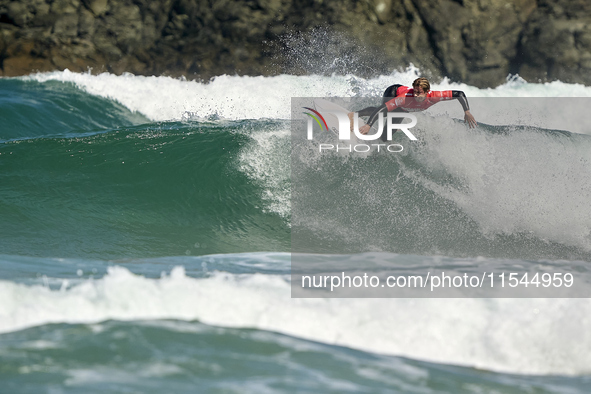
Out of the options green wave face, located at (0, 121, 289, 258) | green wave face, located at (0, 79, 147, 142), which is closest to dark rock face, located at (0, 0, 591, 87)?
green wave face, located at (0, 79, 147, 142)

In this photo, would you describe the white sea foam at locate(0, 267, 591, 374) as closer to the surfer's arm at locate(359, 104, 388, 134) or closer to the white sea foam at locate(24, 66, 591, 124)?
the surfer's arm at locate(359, 104, 388, 134)

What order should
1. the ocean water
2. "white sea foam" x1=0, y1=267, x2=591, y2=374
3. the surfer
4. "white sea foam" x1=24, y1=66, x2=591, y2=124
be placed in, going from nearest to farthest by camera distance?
the ocean water → "white sea foam" x1=0, y1=267, x2=591, y2=374 → the surfer → "white sea foam" x1=24, y1=66, x2=591, y2=124

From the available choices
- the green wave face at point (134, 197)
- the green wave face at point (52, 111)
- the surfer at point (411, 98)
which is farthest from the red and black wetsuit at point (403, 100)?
the green wave face at point (52, 111)

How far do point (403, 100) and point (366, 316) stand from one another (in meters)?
3.98

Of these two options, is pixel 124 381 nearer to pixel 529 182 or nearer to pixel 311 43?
pixel 529 182

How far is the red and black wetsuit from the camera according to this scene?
6.79 m

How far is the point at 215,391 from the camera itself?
2598mm

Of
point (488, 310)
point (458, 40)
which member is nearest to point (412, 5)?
point (458, 40)

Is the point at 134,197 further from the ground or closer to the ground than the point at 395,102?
closer to the ground

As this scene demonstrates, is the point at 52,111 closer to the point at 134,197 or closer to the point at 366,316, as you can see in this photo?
the point at 134,197

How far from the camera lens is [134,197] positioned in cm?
697

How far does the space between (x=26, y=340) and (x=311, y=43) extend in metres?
15.4

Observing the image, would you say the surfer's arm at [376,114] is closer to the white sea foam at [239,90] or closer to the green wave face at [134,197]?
the green wave face at [134,197]

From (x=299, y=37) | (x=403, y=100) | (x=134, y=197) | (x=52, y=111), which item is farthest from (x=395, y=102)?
(x=299, y=37)
